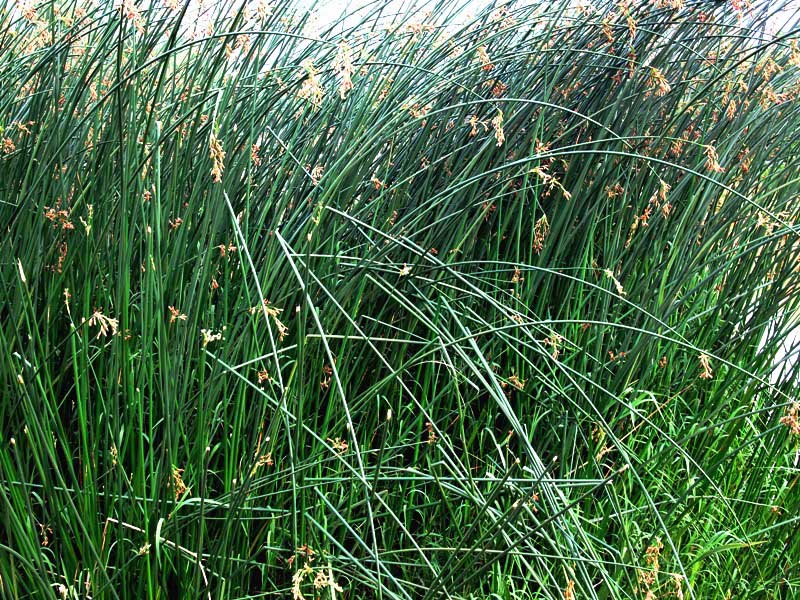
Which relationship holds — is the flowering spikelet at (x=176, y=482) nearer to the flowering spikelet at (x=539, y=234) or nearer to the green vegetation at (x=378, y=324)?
the green vegetation at (x=378, y=324)

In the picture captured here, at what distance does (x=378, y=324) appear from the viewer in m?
2.00

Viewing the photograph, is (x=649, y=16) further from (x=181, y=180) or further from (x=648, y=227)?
(x=181, y=180)

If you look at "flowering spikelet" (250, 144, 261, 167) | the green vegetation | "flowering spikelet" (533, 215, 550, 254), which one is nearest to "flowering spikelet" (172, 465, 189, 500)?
the green vegetation

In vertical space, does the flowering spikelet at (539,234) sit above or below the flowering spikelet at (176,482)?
above

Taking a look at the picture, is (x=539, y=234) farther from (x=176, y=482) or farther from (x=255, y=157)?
(x=176, y=482)

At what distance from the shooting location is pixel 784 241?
2.57m

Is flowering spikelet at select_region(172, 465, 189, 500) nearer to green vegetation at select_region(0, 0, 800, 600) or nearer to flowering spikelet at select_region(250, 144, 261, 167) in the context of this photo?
green vegetation at select_region(0, 0, 800, 600)

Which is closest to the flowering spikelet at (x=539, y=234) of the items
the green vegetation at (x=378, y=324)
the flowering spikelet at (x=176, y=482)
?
the green vegetation at (x=378, y=324)

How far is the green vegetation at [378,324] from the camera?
1366 millimetres

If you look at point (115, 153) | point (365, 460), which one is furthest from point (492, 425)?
point (115, 153)

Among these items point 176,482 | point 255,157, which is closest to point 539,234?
point 255,157

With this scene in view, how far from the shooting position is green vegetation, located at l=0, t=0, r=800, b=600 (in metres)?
1.37

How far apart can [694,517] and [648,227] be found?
77cm

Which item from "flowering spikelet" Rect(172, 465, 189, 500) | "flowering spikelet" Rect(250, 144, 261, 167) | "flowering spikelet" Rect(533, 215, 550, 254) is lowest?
"flowering spikelet" Rect(172, 465, 189, 500)
